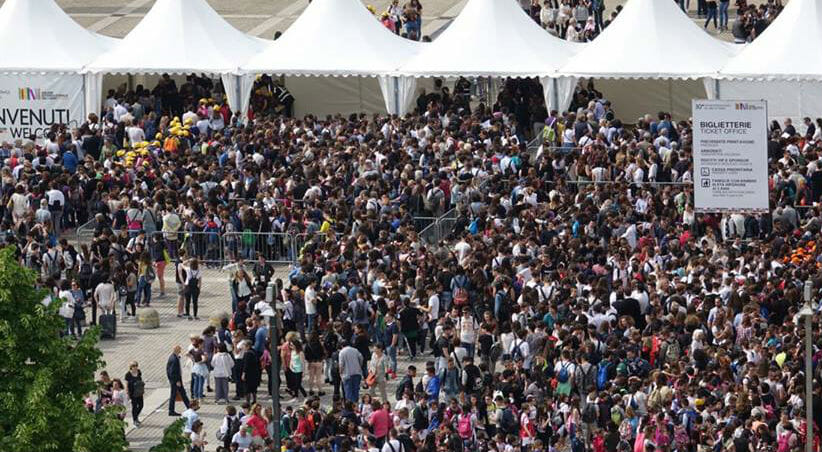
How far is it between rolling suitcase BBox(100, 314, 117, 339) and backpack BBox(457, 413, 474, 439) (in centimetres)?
856

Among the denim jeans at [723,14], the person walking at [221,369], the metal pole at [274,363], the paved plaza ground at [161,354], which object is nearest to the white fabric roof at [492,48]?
the denim jeans at [723,14]

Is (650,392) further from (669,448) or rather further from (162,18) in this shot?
(162,18)

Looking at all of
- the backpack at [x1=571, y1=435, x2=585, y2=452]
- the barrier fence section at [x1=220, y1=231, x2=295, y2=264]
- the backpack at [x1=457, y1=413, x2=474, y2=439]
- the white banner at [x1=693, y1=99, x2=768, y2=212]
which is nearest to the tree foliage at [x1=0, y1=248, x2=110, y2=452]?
the backpack at [x1=457, y1=413, x2=474, y2=439]

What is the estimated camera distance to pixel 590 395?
33.8 m

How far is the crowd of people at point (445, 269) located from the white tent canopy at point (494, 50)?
88cm

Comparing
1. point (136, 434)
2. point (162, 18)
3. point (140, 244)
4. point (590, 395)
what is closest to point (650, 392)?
point (590, 395)

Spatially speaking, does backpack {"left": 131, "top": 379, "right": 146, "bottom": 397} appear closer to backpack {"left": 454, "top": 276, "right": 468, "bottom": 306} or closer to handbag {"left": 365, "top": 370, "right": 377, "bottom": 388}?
handbag {"left": 365, "top": 370, "right": 377, "bottom": 388}

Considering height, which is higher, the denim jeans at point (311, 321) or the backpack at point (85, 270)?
the backpack at point (85, 270)

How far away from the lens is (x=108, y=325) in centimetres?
3988

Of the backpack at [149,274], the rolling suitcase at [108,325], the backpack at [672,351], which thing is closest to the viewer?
the backpack at [672,351]

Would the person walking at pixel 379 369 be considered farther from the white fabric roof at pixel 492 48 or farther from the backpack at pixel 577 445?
the white fabric roof at pixel 492 48

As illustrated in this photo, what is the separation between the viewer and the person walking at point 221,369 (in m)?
36.7

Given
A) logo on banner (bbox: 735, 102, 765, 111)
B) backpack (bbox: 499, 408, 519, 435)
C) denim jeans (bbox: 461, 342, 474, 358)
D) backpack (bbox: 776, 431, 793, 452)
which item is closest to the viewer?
backpack (bbox: 776, 431, 793, 452)

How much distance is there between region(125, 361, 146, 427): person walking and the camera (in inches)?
1409
